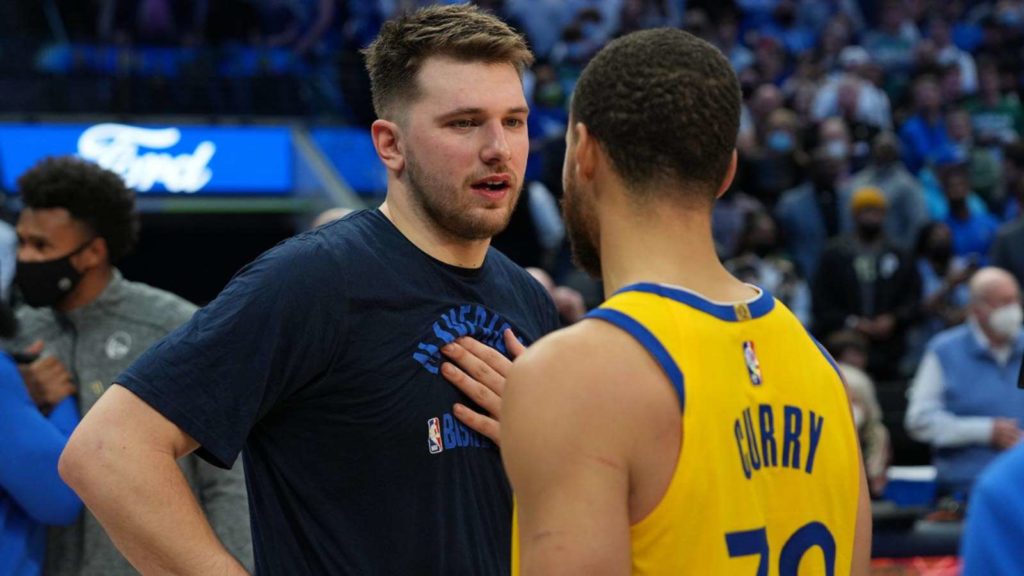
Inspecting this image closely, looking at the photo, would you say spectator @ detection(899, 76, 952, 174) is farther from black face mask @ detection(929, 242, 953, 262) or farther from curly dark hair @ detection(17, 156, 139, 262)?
curly dark hair @ detection(17, 156, 139, 262)

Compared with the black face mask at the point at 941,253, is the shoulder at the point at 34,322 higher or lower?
higher

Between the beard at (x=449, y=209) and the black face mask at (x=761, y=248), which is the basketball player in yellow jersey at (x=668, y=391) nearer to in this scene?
the beard at (x=449, y=209)

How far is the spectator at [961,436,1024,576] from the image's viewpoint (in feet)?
6.16

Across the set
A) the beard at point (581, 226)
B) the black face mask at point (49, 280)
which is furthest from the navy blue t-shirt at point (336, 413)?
the black face mask at point (49, 280)

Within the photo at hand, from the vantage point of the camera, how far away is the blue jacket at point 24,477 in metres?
3.50

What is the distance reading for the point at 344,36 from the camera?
48.0 ft

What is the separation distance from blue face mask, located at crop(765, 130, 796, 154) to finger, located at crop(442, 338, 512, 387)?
10.4 meters

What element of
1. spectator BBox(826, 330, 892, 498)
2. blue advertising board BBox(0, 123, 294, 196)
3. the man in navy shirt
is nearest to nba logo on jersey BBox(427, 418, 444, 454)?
the man in navy shirt

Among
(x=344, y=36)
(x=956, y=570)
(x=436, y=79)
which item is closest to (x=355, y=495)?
(x=436, y=79)

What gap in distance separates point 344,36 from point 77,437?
485 inches

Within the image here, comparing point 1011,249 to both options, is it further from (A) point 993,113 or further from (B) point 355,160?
(A) point 993,113

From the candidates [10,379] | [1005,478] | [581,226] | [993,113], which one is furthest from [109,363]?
[993,113]

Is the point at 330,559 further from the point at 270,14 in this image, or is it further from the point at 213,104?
the point at 270,14

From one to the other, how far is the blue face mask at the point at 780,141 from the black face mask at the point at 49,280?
31.6 feet
